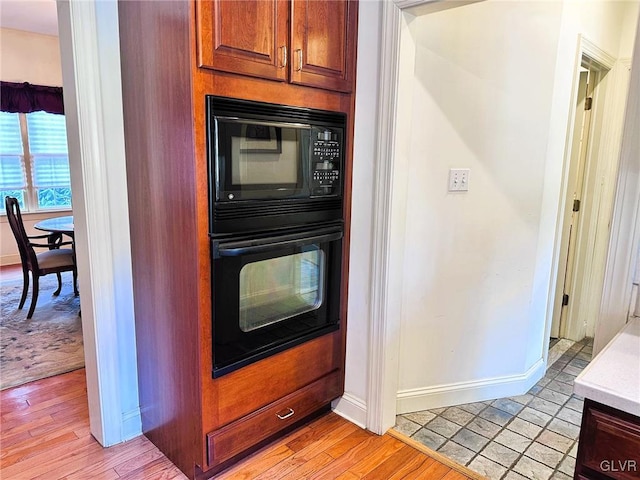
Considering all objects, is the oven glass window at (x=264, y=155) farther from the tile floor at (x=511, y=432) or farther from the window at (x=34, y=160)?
the window at (x=34, y=160)

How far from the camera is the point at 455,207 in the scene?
230 centimetres

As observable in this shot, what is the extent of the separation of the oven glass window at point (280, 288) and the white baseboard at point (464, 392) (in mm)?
804

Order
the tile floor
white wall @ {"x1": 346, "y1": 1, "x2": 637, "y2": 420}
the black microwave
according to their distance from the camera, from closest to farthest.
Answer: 1. the black microwave
2. the tile floor
3. white wall @ {"x1": 346, "y1": 1, "x2": 637, "y2": 420}

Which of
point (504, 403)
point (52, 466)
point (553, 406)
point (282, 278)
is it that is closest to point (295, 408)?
point (282, 278)

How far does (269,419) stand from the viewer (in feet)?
6.57

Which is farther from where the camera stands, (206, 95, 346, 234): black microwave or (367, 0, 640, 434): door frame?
(367, 0, 640, 434): door frame

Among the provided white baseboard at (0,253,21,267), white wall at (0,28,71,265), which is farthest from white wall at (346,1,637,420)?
white baseboard at (0,253,21,267)

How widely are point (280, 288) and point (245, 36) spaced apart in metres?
1.01

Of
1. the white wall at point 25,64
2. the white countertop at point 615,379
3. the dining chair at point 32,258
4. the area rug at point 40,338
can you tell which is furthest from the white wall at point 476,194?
the white wall at point 25,64

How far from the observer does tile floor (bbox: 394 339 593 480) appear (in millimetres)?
2023

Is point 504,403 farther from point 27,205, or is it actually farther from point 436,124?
point 27,205

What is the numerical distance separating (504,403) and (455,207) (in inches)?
46.3

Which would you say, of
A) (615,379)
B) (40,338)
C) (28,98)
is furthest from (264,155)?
(28,98)

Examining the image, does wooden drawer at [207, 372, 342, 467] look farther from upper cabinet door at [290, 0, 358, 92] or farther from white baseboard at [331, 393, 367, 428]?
upper cabinet door at [290, 0, 358, 92]
